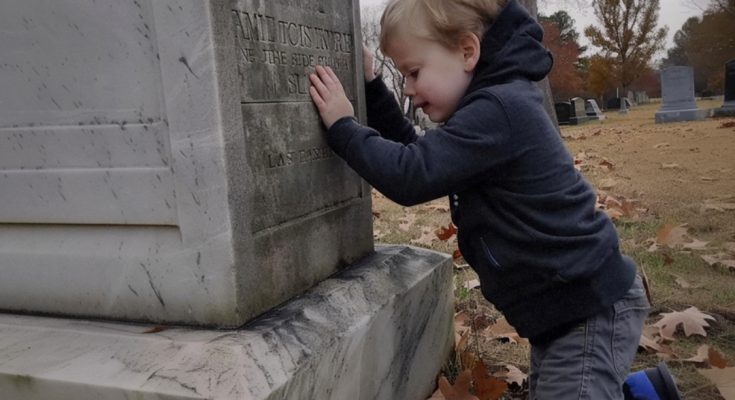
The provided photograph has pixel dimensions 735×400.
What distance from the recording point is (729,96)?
15750 millimetres

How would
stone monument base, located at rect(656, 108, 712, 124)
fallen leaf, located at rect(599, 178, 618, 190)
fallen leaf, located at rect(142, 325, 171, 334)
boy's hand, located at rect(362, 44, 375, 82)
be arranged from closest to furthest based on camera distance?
fallen leaf, located at rect(142, 325, 171, 334), boy's hand, located at rect(362, 44, 375, 82), fallen leaf, located at rect(599, 178, 618, 190), stone monument base, located at rect(656, 108, 712, 124)

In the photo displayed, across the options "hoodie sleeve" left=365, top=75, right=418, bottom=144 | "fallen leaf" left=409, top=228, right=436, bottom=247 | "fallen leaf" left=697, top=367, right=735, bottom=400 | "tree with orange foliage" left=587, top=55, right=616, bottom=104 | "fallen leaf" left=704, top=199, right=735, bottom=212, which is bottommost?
"fallen leaf" left=697, top=367, right=735, bottom=400

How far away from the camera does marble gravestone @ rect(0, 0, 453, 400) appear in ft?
4.64

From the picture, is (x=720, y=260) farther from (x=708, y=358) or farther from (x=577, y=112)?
(x=577, y=112)

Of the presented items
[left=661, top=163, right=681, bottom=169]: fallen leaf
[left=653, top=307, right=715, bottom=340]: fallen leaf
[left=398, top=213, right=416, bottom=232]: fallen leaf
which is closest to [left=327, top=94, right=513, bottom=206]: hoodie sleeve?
[left=653, top=307, right=715, bottom=340]: fallen leaf

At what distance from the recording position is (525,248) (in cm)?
161

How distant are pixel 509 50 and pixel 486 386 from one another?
3.46 feet

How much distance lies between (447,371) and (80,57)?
160 cm

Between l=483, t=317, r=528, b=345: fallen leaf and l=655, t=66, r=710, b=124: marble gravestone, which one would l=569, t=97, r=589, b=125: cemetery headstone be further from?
l=483, t=317, r=528, b=345: fallen leaf

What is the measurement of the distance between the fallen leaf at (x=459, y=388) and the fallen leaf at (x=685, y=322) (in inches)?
39.3

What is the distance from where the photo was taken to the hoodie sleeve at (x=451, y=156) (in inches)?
60.7

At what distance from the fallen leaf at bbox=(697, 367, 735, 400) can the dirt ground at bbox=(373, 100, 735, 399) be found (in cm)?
3

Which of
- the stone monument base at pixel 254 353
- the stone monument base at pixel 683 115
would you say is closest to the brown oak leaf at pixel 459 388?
the stone monument base at pixel 254 353

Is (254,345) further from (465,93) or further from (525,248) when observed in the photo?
(465,93)
